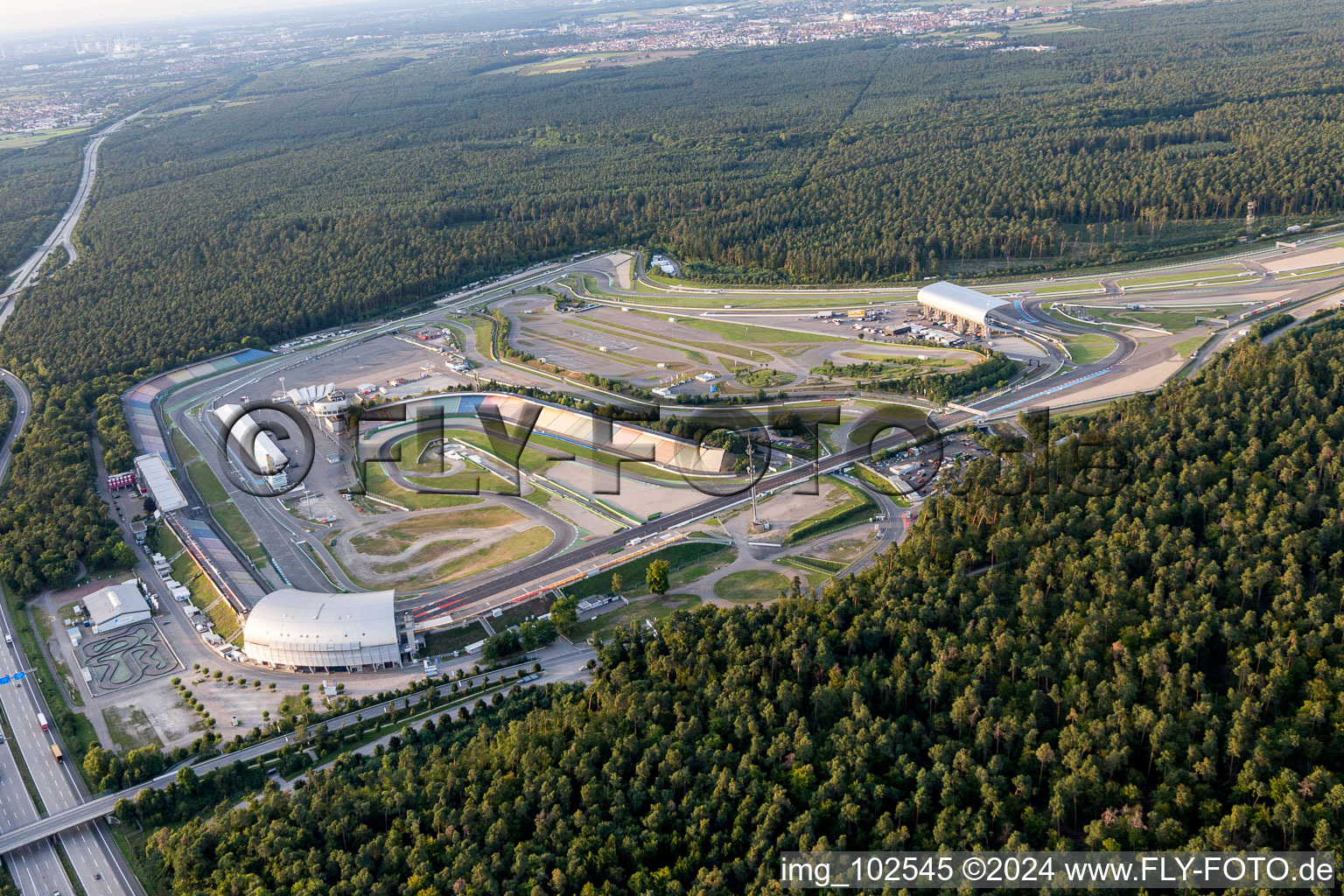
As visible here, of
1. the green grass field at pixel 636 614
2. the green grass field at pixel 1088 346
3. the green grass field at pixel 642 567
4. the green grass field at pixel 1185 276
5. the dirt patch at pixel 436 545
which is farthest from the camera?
the green grass field at pixel 1185 276

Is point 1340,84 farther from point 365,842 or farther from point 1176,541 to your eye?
point 365,842

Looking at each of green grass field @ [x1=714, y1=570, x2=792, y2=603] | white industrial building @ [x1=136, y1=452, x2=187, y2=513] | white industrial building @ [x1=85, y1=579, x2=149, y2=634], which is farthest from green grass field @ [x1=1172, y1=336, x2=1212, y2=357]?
white industrial building @ [x1=85, y1=579, x2=149, y2=634]

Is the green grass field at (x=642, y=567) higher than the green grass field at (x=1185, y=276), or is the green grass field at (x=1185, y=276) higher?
the green grass field at (x=1185, y=276)

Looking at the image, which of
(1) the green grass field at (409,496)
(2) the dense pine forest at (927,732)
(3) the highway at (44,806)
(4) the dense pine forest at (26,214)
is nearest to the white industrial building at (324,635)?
(2) the dense pine forest at (927,732)

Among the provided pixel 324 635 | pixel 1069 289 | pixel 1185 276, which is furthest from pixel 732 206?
pixel 324 635

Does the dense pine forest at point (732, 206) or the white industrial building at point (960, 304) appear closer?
the white industrial building at point (960, 304)

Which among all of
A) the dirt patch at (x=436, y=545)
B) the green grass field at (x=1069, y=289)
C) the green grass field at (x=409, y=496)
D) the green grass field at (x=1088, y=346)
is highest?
the green grass field at (x=1069, y=289)

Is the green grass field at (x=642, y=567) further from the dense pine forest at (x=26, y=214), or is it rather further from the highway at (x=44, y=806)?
the dense pine forest at (x=26, y=214)
